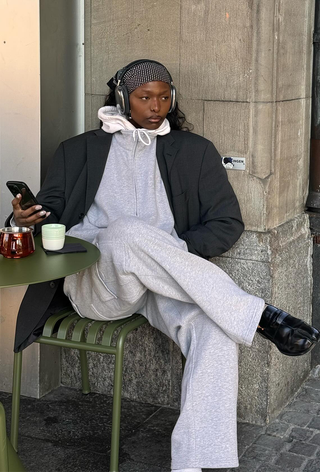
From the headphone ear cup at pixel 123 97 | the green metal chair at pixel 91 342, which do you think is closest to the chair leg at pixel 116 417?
the green metal chair at pixel 91 342

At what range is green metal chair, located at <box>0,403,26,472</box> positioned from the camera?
2.66 m

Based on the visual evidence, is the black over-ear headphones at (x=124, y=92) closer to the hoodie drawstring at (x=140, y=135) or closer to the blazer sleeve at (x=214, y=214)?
the hoodie drawstring at (x=140, y=135)

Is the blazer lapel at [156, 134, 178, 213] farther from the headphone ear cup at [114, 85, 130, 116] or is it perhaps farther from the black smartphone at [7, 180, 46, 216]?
the black smartphone at [7, 180, 46, 216]

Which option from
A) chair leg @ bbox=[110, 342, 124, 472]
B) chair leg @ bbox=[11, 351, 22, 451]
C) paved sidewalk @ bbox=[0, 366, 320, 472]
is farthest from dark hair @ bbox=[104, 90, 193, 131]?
paved sidewalk @ bbox=[0, 366, 320, 472]

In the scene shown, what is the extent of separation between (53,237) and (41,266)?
0.21m

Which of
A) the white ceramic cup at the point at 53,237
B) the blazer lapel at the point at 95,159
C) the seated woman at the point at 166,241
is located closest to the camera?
the white ceramic cup at the point at 53,237

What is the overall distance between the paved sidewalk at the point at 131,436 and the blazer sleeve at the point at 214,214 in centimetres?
88

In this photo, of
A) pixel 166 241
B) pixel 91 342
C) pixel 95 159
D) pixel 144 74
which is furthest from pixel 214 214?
pixel 91 342

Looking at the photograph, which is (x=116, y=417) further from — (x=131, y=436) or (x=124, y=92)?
(x=124, y=92)

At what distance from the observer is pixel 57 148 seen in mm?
3914

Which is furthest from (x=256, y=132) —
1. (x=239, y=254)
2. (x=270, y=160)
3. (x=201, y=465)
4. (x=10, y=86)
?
(x=201, y=465)

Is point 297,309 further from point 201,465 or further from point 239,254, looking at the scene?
point 201,465

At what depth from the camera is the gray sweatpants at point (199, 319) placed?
3.14m

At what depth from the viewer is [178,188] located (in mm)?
3688
